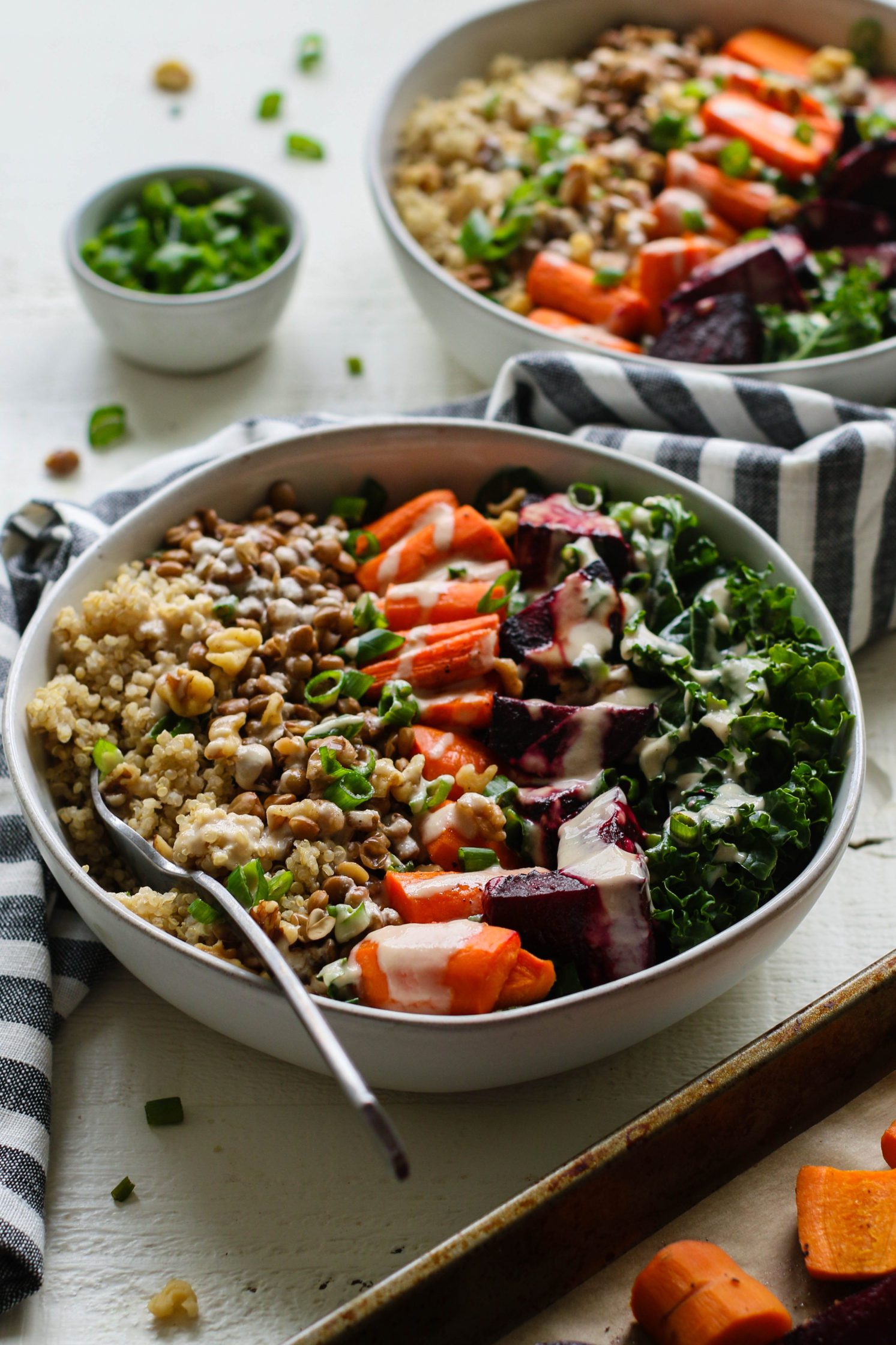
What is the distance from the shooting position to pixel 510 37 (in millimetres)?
3721

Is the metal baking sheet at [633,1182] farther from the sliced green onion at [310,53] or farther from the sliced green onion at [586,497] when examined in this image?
the sliced green onion at [310,53]

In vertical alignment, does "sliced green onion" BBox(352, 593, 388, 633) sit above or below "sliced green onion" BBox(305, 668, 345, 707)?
above

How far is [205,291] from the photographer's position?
3.15 m

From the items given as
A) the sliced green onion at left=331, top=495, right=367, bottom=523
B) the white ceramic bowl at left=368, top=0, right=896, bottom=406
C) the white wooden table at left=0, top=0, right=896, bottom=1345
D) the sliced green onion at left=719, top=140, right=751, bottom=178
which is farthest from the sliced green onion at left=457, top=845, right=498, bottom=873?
the sliced green onion at left=719, top=140, right=751, bottom=178

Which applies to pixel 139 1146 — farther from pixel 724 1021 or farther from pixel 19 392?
pixel 19 392

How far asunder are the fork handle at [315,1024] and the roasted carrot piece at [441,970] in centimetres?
10

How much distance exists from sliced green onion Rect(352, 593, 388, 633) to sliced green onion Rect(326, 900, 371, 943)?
0.59 meters

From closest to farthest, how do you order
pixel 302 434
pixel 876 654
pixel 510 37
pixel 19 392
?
pixel 302 434 → pixel 876 654 → pixel 19 392 → pixel 510 37

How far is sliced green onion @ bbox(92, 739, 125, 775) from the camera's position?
198 cm

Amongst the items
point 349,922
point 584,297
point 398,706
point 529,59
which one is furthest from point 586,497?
point 529,59

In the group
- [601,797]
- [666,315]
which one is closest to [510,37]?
[666,315]

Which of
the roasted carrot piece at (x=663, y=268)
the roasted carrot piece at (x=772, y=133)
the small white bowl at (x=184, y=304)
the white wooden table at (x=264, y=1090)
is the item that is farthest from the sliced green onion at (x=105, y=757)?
the roasted carrot piece at (x=772, y=133)

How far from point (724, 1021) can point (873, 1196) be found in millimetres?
402

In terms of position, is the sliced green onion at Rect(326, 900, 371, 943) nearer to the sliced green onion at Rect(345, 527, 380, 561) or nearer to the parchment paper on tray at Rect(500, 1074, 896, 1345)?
the parchment paper on tray at Rect(500, 1074, 896, 1345)
